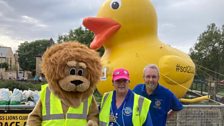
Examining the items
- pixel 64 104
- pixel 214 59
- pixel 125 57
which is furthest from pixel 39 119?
pixel 214 59

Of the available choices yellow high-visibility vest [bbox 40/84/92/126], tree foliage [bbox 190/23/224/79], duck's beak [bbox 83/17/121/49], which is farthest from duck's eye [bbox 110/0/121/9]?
tree foliage [bbox 190/23/224/79]

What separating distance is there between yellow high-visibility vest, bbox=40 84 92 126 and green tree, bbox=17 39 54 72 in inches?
2821

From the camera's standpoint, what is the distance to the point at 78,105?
11.3ft

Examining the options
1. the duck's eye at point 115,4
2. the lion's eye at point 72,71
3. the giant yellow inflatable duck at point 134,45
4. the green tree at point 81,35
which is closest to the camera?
the lion's eye at point 72,71

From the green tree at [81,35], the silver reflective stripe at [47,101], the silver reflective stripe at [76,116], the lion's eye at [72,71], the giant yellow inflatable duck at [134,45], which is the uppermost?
the green tree at [81,35]

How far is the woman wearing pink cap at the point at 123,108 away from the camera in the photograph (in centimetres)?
353

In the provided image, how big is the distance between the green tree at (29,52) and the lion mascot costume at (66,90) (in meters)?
71.6

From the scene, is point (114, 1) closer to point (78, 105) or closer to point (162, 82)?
point (162, 82)

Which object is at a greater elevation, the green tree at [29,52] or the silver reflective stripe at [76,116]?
the green tree at [29,52]

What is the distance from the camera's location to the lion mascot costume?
3391 millimetres

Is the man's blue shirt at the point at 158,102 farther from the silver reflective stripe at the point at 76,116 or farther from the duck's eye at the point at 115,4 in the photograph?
the duck's eye at the point at 115,4

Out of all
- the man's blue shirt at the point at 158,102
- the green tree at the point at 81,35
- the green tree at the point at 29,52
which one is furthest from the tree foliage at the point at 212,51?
the green tree at the point at 29,52

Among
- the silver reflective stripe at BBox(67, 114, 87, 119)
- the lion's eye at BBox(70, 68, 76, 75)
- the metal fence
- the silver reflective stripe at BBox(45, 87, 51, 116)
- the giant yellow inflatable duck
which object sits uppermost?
the giant yellow inflatable duck

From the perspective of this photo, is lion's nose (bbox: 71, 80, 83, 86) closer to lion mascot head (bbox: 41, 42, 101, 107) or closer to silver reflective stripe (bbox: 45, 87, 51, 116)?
lion mascot head (bbox: 41, 42, 101, 107)
